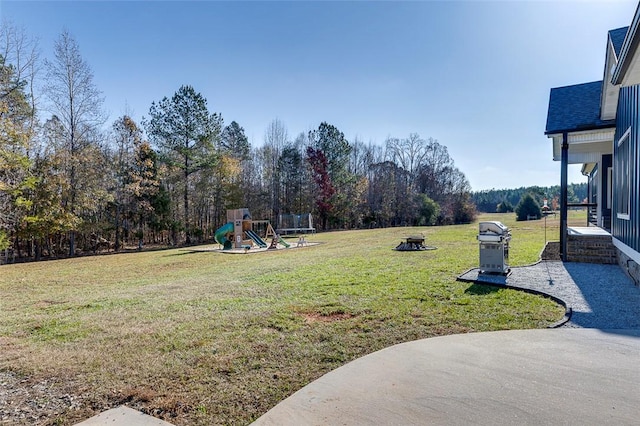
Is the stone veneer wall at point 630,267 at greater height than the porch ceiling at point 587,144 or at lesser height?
lesser

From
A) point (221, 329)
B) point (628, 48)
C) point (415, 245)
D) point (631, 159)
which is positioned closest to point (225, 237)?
point (415, 245)

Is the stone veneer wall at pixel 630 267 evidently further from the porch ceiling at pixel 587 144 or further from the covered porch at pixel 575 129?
the porch ceiling at pixel 587 144

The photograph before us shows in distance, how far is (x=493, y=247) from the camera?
24.3 feet

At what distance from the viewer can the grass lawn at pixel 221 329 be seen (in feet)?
9.59

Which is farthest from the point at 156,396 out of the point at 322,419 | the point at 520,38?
the point at 520,38

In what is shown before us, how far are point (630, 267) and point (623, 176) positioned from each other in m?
2.19

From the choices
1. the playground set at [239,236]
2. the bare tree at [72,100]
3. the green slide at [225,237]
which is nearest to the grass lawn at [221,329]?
the green slide at [225,237]

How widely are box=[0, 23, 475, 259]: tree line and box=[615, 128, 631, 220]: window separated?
63.1 ft

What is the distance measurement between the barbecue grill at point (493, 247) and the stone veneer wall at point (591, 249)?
3963mm

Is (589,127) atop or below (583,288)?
atop

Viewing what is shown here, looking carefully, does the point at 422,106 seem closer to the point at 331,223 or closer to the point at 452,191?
the point at 331,223

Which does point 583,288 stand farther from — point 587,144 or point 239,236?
point 239,236

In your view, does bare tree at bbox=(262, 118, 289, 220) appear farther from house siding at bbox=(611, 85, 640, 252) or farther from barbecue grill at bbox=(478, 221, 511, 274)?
house siding at bbox=(611, 85, 640, 252)

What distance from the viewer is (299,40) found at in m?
13.9
